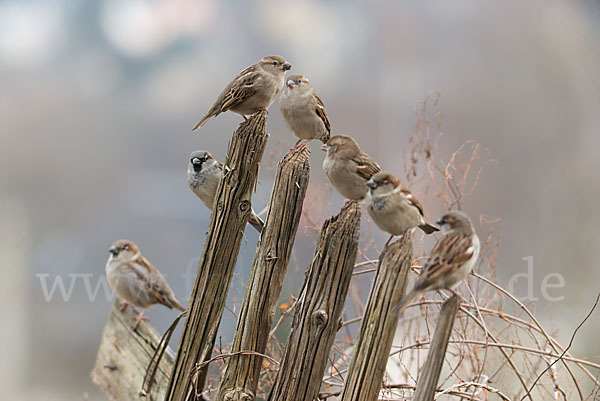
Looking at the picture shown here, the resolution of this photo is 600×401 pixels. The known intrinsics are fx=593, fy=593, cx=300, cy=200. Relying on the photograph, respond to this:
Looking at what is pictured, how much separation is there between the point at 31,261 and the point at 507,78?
3.15 metres

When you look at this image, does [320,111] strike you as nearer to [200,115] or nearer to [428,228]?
[428,228]

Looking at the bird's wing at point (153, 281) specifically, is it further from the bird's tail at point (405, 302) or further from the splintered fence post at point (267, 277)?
the bird's tail at point (405, 302)

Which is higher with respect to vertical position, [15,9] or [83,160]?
[15,9]

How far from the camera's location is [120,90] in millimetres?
3668

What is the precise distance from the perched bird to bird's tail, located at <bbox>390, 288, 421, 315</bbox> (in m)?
0.15

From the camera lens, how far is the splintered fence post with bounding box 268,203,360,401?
4.61 ft

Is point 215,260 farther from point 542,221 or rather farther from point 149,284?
point 542,221

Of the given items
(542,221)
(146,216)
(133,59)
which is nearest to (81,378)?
(146,216)

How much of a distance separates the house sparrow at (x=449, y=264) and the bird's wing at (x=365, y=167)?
0.91 ft

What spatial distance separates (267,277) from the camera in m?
1.59

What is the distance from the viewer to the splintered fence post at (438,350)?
1202 mm

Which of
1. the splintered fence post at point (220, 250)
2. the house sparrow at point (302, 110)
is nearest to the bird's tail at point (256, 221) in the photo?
the splintered fence post at point (220, 250)

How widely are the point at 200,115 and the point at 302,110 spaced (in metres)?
2.09

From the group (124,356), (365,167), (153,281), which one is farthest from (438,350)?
(153,281)
